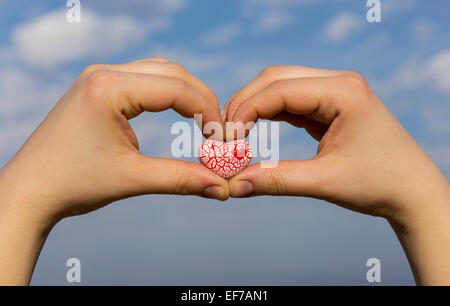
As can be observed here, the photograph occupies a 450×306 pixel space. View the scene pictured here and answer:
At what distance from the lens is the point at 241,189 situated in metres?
3.29

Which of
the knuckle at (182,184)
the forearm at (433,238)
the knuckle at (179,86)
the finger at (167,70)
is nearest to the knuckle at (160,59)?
the finger at (167,70)

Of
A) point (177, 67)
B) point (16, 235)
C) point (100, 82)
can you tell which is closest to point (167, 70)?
point (177, 67)

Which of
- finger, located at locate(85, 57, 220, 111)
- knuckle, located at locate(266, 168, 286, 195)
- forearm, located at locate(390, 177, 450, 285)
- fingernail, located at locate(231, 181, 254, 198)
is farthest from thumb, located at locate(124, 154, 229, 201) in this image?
forearm, located at locate(390, 177, 450, 285)

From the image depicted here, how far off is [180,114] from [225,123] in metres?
0.45

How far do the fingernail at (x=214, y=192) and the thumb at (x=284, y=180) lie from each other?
0.11m

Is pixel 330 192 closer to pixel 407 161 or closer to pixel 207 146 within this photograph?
pixel 407 161

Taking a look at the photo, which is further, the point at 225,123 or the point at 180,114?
the point at 225,123

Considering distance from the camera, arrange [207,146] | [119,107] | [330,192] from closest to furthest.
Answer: [119,107], [330,192], [207,146]

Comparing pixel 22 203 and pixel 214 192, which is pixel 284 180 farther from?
pixel 22 203

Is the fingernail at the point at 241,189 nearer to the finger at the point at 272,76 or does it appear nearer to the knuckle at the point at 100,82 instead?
the finger at the point at 272,76

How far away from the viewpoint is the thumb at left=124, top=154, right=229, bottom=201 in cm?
311
